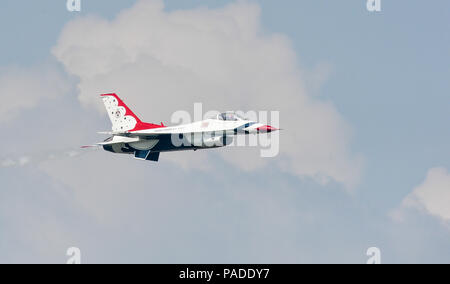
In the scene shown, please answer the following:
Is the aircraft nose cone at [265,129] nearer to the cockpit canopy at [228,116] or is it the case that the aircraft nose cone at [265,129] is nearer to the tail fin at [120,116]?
the cockpit canopy at [228,116]

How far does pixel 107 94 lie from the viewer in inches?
3873

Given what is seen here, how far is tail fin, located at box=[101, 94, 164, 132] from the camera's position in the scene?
315 ft

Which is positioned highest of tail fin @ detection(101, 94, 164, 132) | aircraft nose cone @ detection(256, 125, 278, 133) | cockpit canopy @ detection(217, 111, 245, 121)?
tail fin @ detection(101, 94, 164, 132)

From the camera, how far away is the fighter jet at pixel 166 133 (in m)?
92.1

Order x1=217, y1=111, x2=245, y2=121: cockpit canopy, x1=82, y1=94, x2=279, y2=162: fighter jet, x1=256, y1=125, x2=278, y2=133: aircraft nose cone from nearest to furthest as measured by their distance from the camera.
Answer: x1=82, y1=94, x2=279, y2=162: fighter jet
x1=256, y1=125, x2=278, y2=133: aircraft nose cone
x1=217, y1=111, x2=245, y2=121: cockpit canopy

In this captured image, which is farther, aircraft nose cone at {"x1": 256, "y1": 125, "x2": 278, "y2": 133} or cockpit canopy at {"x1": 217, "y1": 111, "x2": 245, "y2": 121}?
cockpit canopy at {"x1": 217, "y1": 111, "x2": 245, "y2": 121}

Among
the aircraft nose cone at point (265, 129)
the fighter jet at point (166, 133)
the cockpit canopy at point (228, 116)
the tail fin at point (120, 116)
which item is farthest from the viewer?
the tail fin at point (120, 116)

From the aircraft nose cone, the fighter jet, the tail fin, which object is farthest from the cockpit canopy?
the tail fin

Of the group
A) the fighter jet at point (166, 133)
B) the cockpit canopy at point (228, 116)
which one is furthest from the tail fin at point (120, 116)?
the cockpit canopy at point (228, 116)

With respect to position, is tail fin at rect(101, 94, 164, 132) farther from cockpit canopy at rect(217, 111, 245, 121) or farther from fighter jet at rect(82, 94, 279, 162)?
cockpit canopy at rect(217, 111, 245, 121)

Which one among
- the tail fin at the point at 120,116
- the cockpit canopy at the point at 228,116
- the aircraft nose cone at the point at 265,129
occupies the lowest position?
the aircraft nose cone at the point at 265,129
